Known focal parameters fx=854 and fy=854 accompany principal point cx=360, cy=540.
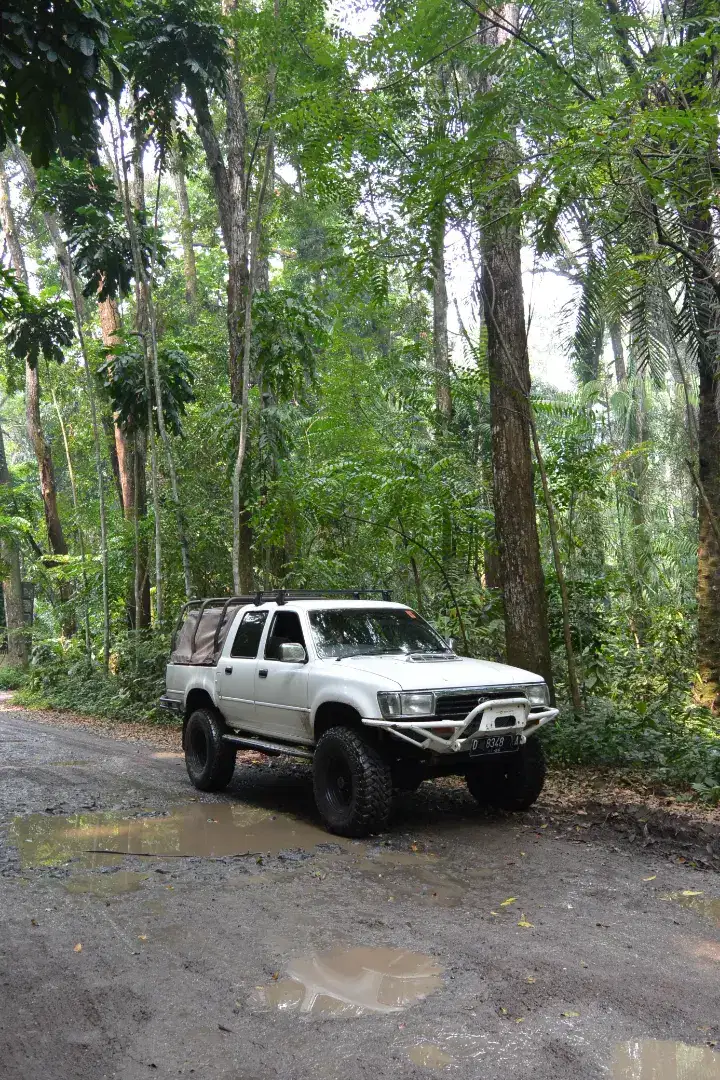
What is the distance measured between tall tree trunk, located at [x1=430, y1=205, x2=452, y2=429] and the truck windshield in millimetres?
4485

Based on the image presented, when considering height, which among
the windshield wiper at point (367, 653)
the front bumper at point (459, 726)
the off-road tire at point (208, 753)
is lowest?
the off-road tire at point (208, 753)

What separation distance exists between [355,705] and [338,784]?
29.5 inches

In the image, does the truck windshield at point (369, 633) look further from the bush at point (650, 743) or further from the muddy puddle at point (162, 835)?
the bush at point (650, 743)

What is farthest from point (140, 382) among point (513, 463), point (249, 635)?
point (249, 635)

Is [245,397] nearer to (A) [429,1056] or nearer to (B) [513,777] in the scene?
(B) [513,777]

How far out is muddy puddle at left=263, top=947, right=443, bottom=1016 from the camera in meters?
3.78

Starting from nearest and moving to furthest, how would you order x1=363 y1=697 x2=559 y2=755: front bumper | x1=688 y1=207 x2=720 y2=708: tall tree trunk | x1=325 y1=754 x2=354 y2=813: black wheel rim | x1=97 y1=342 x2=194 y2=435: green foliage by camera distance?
x1=363 y1=697 x2=559 y2=755: front bumper → x1=325 y1=754 x2=354 y2=813: black wheel rim → x1=688 y1=207 x2=720 y2=708: tall tree trunk → x1=97 y1=342 x2=194 y2=435: green foliage

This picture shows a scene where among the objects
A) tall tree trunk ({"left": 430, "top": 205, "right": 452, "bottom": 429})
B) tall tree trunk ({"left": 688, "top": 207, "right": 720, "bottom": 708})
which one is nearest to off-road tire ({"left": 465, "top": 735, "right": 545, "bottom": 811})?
tall tree trunk ({"left": 688, "top": 207, "right": 720, "bottom": 708})

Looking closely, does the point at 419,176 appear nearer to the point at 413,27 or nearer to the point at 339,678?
the point at 413,27

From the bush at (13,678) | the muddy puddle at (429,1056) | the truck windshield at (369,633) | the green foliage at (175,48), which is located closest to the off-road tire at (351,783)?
the truck windshield at (369,633)

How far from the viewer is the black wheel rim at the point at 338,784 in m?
6.76

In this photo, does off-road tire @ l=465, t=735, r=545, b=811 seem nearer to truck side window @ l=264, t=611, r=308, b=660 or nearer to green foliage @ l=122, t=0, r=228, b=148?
truck side window @ l=264, t=611, r=308, b=660

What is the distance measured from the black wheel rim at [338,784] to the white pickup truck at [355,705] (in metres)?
0.01

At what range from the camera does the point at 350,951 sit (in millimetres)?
4422
